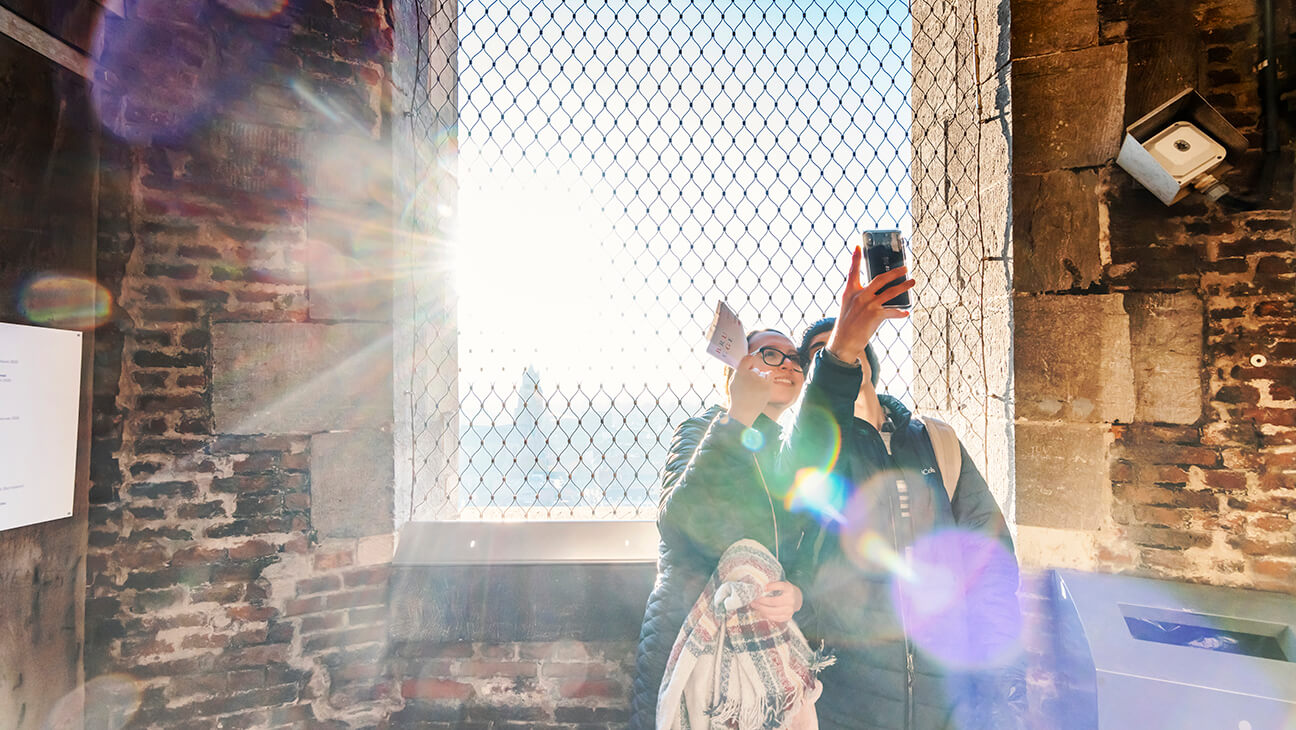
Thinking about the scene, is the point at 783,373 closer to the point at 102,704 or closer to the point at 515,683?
the point at 515,683

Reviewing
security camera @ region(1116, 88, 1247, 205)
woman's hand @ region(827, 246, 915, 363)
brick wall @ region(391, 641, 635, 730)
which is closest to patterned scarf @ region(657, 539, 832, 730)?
woman's hand @ region(827, 246, 915, 363)

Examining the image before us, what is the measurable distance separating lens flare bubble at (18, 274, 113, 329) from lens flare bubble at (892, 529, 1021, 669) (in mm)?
2615

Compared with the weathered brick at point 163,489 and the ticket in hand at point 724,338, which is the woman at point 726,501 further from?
the weathered brick at point 163,489

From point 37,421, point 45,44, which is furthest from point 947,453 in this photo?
point 45,44

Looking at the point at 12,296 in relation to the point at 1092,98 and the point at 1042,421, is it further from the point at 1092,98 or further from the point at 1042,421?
the point at 1092,98

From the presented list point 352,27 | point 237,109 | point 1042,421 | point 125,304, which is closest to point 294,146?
point 237,109

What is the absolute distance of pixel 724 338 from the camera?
5.16 feet

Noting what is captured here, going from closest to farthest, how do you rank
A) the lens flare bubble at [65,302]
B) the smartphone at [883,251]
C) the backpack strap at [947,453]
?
the smartphone at [883,251], the backpack strap at [947,453], the lens flare bubble at [65,302]

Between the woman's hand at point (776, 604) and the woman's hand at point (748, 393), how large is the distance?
0.41 m

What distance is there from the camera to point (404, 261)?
2.23 m

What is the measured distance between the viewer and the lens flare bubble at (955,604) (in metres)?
1.40

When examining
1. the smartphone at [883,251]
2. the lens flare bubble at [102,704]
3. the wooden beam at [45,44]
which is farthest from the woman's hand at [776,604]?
the wooden beam at [45,44]

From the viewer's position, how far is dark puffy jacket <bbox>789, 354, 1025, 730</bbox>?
1.39 m

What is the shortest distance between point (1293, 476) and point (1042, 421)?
2.43ft
